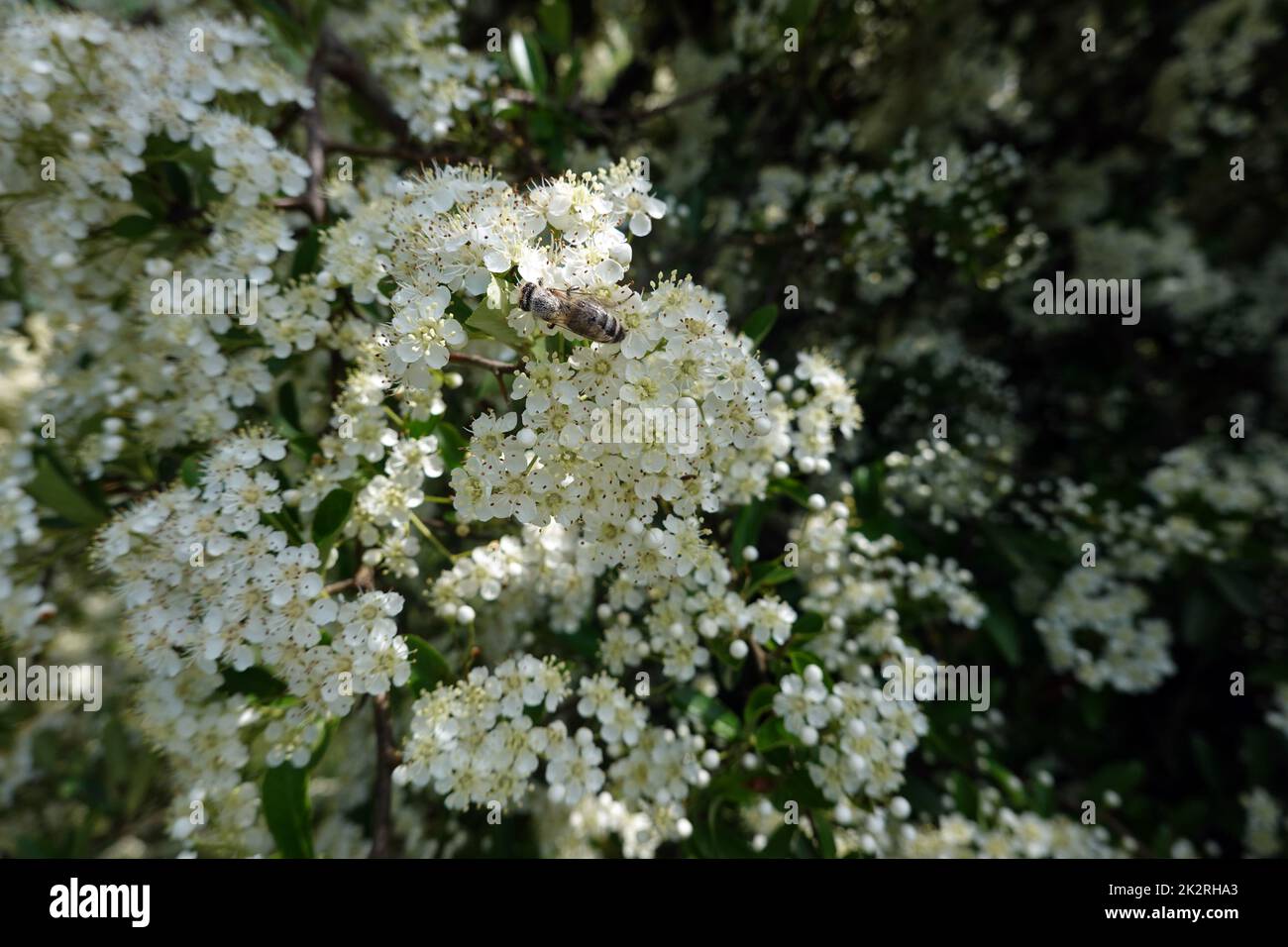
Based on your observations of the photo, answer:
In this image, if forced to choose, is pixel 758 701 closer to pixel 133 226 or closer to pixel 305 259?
pixel 305 259

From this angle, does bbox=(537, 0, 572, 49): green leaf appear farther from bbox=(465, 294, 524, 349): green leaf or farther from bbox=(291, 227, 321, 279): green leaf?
bbox=(465, 294, 524, 349): green leaf

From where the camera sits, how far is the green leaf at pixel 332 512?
1.35 m

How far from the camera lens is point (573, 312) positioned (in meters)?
1.05

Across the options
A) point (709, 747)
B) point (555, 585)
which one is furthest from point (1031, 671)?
point (555, 585)

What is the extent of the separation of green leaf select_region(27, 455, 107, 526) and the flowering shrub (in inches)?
1.0

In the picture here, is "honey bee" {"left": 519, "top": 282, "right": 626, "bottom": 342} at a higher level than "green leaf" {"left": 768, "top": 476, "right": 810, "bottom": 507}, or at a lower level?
higher

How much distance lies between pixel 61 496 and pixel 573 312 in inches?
64.7

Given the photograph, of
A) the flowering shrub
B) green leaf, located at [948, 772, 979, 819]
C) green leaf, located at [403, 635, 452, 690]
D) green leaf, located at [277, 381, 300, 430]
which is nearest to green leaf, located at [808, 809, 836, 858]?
the flowering shrub

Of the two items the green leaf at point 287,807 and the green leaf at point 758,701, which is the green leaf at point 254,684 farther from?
the green leaf at point 758,701

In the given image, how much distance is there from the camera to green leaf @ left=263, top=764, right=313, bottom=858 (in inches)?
52.7

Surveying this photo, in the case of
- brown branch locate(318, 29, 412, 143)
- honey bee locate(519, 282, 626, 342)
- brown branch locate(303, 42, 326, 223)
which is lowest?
honey bee locate(519, 282, 626, 342)

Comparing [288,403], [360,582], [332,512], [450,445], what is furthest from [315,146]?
[360,582]

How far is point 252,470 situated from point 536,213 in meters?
0.93
